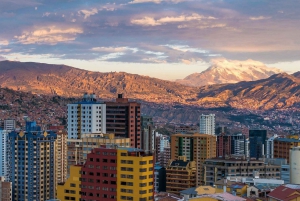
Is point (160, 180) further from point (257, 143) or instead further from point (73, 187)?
point (257, 143)

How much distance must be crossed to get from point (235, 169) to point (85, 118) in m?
13.5

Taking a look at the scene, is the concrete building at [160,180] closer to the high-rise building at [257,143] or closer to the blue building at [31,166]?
the blue building at [31,166]

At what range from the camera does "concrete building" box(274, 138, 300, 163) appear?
2387 inches

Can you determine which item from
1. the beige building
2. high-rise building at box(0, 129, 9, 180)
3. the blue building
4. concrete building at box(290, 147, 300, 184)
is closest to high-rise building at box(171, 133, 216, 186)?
the blue building

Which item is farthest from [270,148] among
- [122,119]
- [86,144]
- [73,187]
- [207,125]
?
[73,187]

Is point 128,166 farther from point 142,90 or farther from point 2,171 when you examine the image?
point 142,90

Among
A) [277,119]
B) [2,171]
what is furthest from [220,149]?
[277,119]

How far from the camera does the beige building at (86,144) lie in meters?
41.7

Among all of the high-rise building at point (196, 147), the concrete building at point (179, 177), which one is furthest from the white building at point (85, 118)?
the high-rise building at point (196, 147)

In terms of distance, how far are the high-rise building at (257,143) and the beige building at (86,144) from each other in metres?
32.5

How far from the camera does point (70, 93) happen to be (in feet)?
484

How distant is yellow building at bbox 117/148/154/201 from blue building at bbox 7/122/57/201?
19297mm

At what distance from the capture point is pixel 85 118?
174 feet

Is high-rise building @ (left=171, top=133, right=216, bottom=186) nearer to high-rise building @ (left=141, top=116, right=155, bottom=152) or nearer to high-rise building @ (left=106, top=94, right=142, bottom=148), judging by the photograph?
high-rise building @ (left=141, top=116, right=155, bottom=152)
